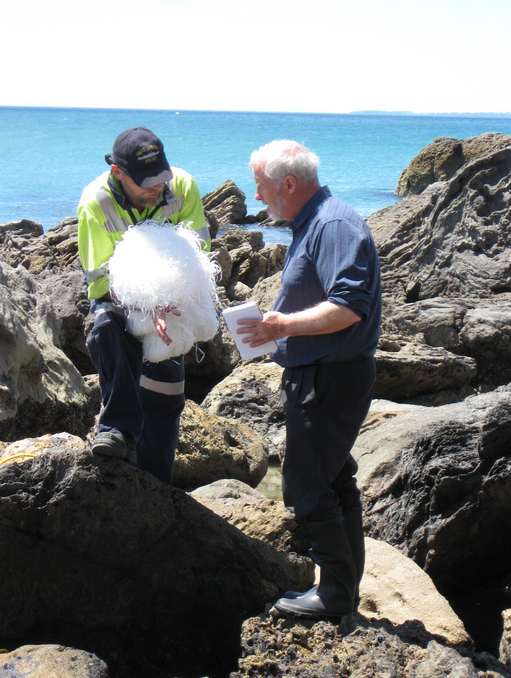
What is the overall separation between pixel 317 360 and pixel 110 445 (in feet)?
3.45

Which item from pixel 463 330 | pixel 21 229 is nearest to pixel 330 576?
pixel 463 330

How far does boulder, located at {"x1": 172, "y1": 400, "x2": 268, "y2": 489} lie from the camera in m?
4.77

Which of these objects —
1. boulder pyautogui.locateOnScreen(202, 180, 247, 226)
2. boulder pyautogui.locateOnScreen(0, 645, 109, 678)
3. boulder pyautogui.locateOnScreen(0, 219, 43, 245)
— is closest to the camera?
boulder pyautogui.locateOnScreen(0, 645, 109, 678)

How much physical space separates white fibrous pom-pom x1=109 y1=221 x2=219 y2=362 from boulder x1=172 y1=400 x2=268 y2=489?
68.5 inches

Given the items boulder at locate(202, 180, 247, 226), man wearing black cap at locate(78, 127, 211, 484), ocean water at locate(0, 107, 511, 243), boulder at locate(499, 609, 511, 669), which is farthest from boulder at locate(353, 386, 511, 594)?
boulder at locate(202, 180, 247, 226)

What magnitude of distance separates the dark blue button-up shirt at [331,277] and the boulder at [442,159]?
1988 centimetres

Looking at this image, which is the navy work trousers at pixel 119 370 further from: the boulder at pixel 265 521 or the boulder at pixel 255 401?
the boulder at pixel 255 401

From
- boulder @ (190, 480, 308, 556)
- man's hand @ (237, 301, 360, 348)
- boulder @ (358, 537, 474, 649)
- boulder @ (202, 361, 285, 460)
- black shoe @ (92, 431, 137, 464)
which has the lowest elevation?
boulder @ (202, 361, 285, 460)

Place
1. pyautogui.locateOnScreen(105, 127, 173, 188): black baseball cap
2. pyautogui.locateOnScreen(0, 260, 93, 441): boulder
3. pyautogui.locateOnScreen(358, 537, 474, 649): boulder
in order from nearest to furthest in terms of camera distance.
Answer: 1. pyautogui.locateOnScreen(358, 537, 474, 649): boulder
2. pyautogui.locateOnScreen(105, 127, 173, 188): black baseball cap
3. pyautogui.locateOnScreen(0, 260, 93, 441): boulder

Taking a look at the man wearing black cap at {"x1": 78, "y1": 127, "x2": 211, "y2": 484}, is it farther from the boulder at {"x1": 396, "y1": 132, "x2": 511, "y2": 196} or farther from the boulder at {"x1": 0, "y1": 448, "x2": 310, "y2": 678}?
the boulder at {"x1": 396, "y1": 132, "x2": 511, "y2": 196}

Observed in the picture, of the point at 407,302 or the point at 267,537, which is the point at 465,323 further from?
the point at 267,537

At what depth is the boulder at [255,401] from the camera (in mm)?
6164

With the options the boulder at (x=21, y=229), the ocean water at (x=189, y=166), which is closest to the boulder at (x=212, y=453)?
the boulder at (x=21, y=229)

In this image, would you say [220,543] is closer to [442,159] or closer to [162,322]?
[162,322]
